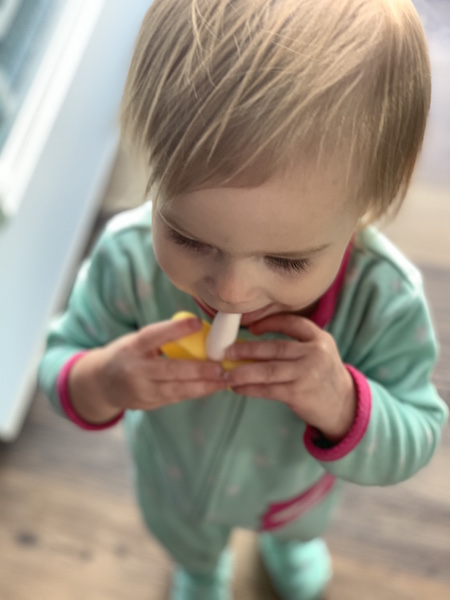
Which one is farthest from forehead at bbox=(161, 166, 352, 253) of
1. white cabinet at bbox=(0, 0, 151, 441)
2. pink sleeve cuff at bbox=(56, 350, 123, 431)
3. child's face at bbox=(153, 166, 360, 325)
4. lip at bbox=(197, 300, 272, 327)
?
white cabinet at bbox=(0, 0, 151, 441)

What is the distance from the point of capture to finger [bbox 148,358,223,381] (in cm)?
48

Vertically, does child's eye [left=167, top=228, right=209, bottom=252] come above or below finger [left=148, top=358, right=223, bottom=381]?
above

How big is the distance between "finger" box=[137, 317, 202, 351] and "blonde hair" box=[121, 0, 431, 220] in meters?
0.16

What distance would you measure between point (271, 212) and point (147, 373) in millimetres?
216

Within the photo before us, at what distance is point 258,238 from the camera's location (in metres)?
0.34

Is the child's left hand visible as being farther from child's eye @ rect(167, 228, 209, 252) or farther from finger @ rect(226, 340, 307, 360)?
child's eye @ rect(167, 228, 209, 252)

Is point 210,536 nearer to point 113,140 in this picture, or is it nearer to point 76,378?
point 76,378

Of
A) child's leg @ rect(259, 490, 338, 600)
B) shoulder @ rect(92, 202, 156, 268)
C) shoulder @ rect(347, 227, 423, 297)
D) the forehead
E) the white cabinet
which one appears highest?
the forehead

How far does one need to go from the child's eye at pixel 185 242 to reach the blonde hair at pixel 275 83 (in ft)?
0.15

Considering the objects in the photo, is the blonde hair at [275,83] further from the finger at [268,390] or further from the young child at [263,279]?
the finger at [268,390]

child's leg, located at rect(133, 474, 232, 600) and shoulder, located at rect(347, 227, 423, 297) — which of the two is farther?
child's leg, located at rect(133, 474, 232, 600)

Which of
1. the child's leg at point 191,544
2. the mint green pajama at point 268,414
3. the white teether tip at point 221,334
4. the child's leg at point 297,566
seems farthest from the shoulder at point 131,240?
the child's leg at point 297,566

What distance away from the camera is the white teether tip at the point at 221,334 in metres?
0.44

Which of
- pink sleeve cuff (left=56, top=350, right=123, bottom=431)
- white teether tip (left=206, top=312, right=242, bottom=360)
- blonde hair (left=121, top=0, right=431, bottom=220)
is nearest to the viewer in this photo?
blonde hair (left=121, top=0, right=431, bottom=220)
